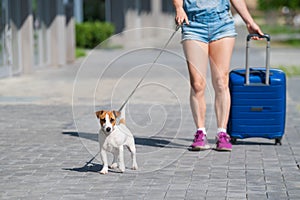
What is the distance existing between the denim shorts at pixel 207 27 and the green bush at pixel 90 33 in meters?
17.8

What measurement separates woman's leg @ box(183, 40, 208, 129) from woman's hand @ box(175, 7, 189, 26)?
24 cm

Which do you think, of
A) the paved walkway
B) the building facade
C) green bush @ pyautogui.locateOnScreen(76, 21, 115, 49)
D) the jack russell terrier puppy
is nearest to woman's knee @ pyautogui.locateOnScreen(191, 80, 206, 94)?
the paved walkway

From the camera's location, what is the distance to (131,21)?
30625mm

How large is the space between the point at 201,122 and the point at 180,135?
1021mm

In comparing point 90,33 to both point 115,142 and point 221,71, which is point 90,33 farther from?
point 115,142

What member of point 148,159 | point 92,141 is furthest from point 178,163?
point 92,141

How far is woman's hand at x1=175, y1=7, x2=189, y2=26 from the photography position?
692 cm

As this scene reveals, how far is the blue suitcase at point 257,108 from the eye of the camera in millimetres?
7566

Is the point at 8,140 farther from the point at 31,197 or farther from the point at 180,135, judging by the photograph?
the point at 31,197

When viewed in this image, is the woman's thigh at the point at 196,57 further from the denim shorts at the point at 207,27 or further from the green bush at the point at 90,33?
the green bush at the point at 90,33

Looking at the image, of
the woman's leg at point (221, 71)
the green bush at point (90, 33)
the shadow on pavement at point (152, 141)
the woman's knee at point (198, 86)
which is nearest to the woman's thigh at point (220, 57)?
the woman's leg at point (221, 71)

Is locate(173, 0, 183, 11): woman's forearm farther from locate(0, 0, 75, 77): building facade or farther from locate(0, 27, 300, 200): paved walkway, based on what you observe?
locate(0, 0, 75, 77): building facade

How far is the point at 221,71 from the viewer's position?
728 cm

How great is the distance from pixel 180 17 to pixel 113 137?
58.7 inches
